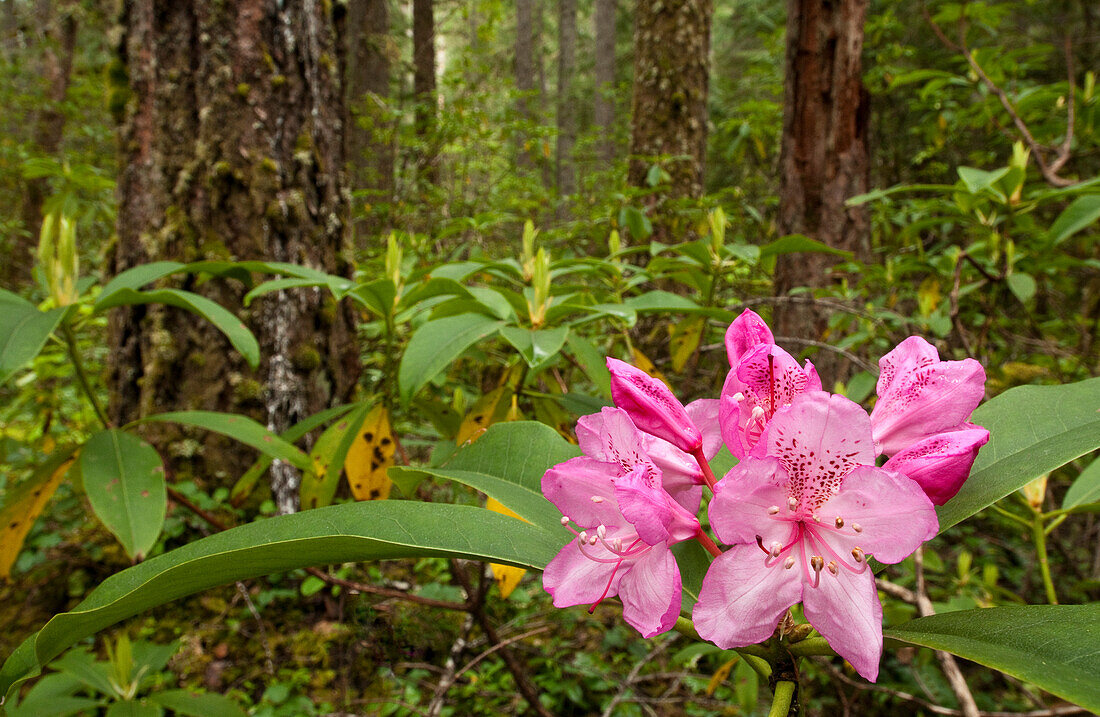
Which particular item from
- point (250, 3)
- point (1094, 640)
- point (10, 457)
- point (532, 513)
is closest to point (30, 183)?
point (10, 457)

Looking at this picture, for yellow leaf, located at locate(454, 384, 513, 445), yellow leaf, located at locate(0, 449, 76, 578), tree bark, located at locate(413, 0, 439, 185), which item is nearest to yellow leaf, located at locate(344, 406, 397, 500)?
yellow leaf, located at locate(454, 384, 513, 445)

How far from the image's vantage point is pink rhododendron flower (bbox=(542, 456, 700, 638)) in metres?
0.63

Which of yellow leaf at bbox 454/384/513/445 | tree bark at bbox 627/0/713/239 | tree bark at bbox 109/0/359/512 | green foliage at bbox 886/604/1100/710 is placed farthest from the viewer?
tree bark at bbox 627/0/713/239

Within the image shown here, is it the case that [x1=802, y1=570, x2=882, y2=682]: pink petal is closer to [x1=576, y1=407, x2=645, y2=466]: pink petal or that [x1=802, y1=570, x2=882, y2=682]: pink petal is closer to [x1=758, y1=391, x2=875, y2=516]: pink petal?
[x1=758, y1=391, x2=875, y2=516]: pink petal

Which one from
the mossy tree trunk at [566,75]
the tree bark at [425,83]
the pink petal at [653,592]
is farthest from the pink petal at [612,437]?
the mossy tree trunk at [566,75]

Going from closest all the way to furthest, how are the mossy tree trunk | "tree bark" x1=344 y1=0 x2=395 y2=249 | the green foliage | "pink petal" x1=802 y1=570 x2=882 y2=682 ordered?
the green foliage, "pink petal" x1=802 y1=570 x2=882 y2=682, "tree bark" x1=344 y1=0 x2=395 y2=249, the mossy tree trunk

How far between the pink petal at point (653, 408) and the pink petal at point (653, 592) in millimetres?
128

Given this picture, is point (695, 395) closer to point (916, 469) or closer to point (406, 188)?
point (916, 469)

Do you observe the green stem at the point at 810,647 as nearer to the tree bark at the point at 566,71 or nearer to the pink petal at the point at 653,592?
the pink petal at the point at 653,592

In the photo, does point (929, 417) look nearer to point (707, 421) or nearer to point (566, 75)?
point (707, 421)

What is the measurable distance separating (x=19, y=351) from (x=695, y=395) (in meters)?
2.35

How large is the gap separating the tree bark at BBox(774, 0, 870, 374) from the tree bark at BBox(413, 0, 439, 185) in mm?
2922

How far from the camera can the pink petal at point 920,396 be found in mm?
648

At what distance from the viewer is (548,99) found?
45.7ft
